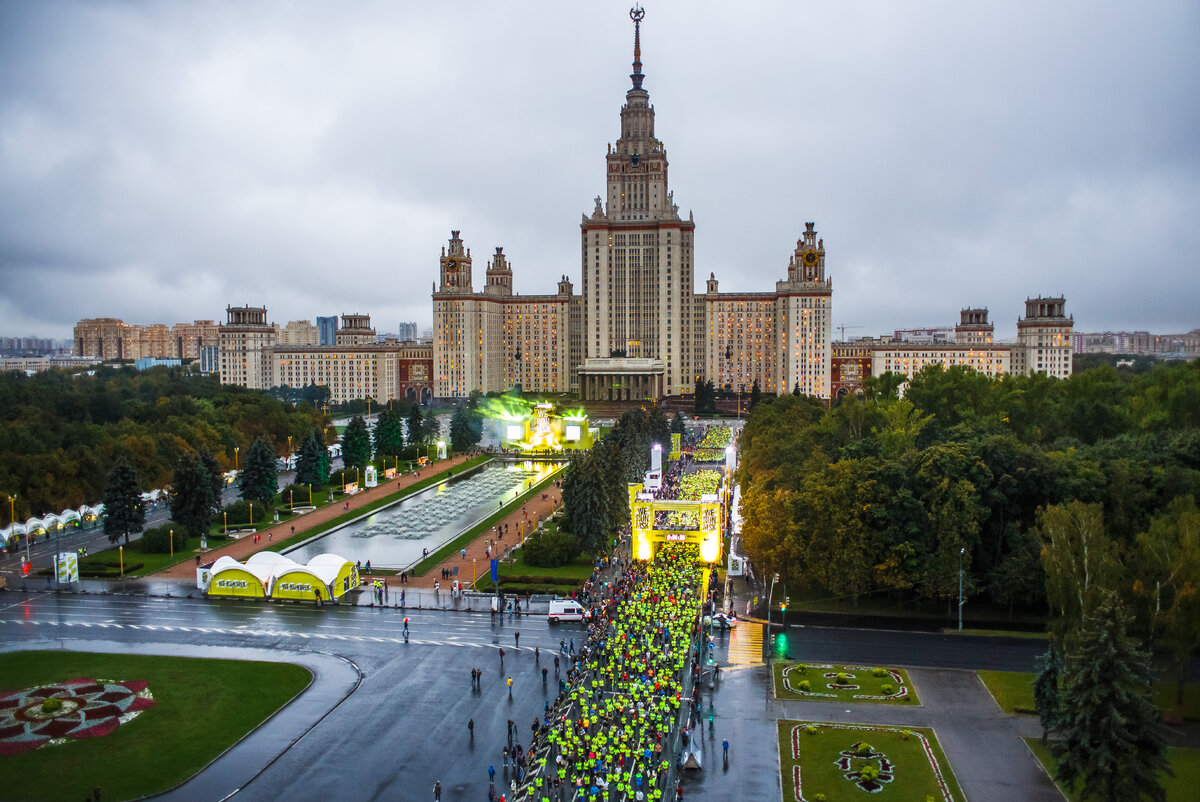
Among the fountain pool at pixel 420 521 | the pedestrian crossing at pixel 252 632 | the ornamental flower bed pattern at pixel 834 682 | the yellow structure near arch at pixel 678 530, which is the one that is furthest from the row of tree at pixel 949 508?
the fountain pool at pixel 420 521

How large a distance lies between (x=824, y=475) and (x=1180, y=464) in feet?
49.8

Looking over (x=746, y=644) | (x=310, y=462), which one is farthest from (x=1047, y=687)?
(x=310, y=462)

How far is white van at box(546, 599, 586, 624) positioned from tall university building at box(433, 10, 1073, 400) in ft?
332

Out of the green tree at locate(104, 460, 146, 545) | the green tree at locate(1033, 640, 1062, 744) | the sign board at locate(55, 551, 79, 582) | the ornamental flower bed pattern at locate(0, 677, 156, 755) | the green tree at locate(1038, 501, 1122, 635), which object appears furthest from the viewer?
the green tree at locate(104, 460, 146, 545)

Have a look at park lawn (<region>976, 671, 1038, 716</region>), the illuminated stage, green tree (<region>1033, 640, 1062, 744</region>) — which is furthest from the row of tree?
the illuminated stage

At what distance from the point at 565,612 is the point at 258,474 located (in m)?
32.0

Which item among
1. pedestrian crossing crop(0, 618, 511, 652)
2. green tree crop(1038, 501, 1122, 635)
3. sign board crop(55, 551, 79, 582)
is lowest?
pedestrian crossing crop(0, 618, 511, 652)

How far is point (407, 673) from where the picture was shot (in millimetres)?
29750

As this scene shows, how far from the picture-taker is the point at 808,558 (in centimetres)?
3703

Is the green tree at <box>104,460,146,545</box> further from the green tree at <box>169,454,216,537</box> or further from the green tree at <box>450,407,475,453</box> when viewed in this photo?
the green tree at <box>450,407,475,453</box>

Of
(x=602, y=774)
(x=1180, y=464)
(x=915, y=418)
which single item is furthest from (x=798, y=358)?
(x=602, y=774)

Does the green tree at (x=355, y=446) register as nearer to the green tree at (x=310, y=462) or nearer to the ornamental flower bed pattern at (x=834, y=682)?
the green tree at (x=310, y=462)

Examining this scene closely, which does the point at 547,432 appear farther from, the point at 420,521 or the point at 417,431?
the point at 420,521

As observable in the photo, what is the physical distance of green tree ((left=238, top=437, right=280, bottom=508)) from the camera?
5903 centimetres
